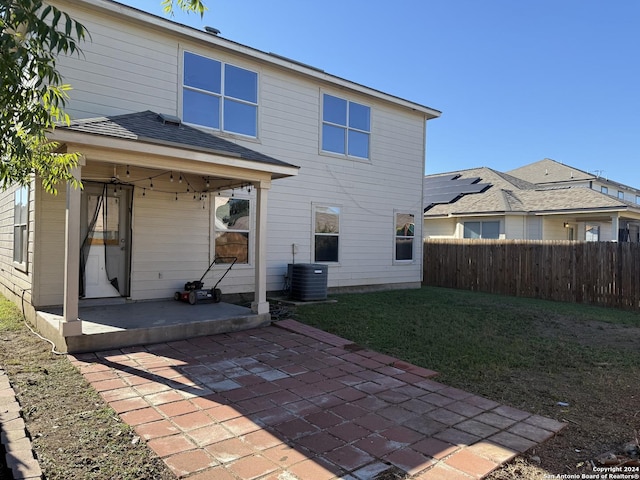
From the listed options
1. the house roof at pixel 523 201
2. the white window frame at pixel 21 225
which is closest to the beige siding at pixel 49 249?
the white window frame at pixel 21 225

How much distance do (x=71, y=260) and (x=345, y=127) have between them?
768 cm

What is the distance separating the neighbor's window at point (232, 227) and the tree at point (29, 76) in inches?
195

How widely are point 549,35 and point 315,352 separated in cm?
1353

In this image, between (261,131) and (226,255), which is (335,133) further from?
(226,255)

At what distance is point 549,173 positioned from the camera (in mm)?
29641

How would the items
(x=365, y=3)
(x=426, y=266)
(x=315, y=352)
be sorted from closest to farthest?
(x=315, y=352)
(x=365, y=3)
(x=426, y=266)

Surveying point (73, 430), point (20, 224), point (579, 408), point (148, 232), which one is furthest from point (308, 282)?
point (73, 430)

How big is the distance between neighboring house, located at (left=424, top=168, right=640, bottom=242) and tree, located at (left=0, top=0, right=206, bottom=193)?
1638cm

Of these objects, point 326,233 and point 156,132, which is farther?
point 326,233

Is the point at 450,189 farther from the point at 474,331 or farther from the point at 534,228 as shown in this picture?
the point at 474,331

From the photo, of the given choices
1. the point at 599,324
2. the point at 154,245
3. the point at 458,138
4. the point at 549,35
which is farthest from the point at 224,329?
the point at 458,138

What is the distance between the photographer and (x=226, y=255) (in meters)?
9.02

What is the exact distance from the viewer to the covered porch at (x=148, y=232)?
541cm

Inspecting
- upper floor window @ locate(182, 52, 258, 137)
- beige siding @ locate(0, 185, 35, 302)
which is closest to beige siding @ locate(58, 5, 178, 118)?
upper floor window @ locate(182, 52, 258, 137)
